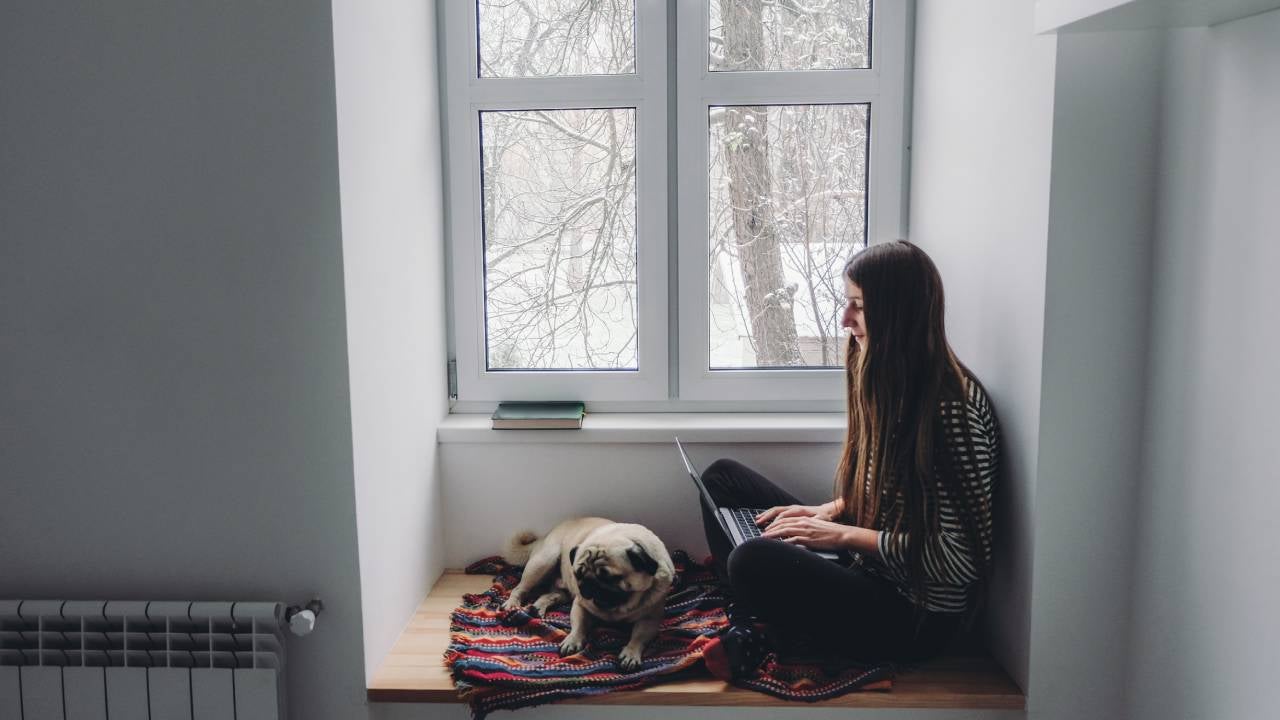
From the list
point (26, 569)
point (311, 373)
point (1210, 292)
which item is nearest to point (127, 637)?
point (26, 569)

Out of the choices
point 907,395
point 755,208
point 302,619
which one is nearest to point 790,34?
point 755,208

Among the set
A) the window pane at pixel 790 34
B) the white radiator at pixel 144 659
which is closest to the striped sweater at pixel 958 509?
the window pane at pixel 790 34

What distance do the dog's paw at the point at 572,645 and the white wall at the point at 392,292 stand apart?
35 centimetres

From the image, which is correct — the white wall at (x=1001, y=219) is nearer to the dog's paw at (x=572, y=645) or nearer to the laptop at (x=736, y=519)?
the laptop at (x=736, y=519)

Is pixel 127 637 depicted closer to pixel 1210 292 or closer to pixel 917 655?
pixel 917 655

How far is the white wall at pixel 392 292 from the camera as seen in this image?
1.53 metres

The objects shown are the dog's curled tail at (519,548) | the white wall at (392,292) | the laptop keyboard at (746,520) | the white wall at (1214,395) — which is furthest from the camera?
the dog's curled tail at (519,548)

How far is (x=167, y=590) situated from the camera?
155 cm

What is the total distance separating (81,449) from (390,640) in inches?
25.9

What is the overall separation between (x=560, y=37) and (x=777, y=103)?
0.54 m

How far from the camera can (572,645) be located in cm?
166

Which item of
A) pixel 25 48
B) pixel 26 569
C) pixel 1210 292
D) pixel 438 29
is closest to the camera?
pixel 1210 292

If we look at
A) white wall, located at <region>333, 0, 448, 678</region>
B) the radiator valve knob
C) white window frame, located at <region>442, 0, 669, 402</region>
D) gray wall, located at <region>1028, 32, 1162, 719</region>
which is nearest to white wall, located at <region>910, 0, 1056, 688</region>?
gray wall, located at <region>1028, 32, 1162, 719</region>

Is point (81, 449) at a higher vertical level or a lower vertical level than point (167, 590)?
higher
